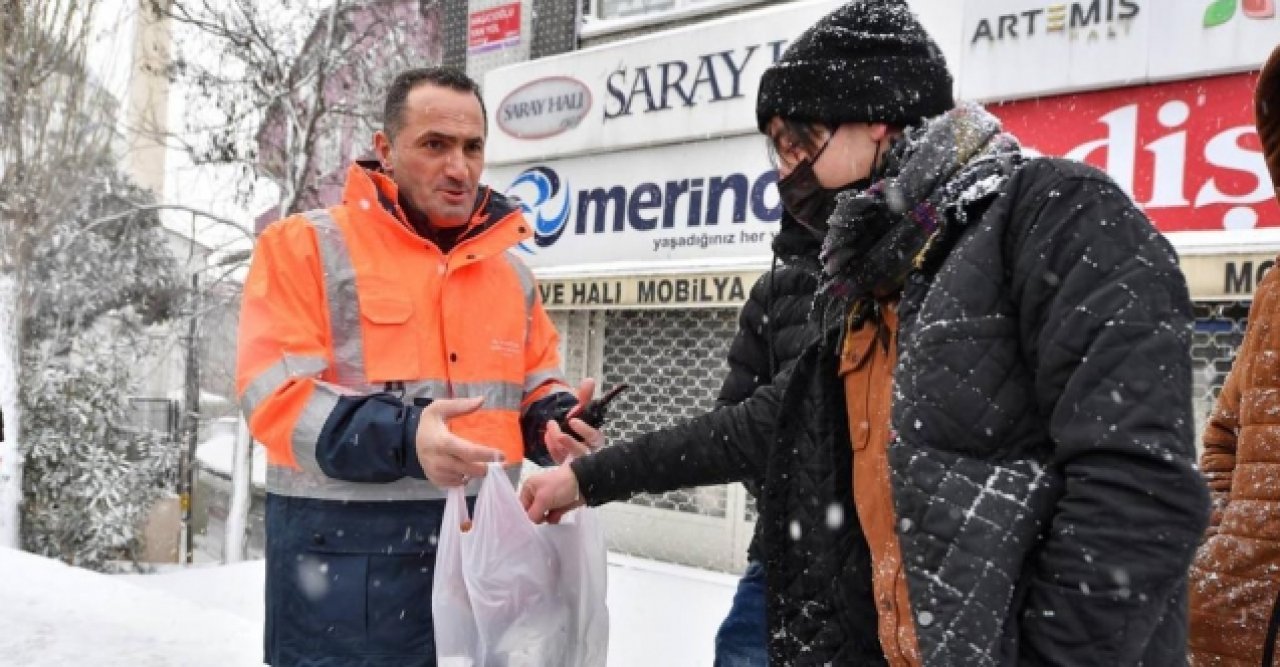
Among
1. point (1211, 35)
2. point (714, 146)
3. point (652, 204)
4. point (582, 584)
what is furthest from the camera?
point (652, 204)

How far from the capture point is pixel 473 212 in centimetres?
269

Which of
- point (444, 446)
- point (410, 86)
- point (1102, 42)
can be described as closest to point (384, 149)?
point (410, 86)

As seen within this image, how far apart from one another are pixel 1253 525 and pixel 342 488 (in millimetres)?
1807

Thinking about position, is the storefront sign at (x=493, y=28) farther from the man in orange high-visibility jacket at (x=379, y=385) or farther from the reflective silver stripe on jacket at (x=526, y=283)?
the man in orange high-visibility jacket at (x=379, y=385)

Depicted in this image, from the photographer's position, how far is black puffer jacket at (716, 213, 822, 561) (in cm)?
270

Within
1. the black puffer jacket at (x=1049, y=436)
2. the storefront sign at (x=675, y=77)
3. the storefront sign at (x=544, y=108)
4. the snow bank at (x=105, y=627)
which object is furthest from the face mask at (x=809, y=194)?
the storefront sign at (x=544, y=108)

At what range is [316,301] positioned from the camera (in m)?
2.39

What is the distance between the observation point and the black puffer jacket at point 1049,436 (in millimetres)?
1273

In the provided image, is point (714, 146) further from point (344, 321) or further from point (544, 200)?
point (344, 321)

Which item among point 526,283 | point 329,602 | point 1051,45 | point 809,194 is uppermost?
point 1051,45

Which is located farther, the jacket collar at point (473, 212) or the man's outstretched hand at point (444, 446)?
the jacket collar at point (473, 212)

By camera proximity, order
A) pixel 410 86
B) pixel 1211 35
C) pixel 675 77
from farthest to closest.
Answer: pixel 675 77, pixel 1211 35, pixel 410 86

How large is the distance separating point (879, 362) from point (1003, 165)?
34 centimetres

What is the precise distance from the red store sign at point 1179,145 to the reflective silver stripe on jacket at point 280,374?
5.59 meters
